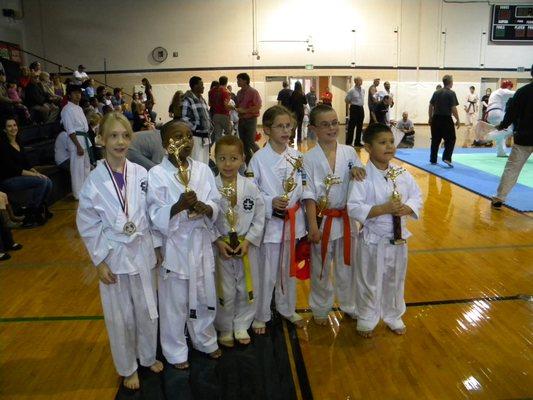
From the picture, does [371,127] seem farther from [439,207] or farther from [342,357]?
[439,207]

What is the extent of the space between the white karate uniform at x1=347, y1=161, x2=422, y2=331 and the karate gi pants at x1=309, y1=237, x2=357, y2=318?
15cm

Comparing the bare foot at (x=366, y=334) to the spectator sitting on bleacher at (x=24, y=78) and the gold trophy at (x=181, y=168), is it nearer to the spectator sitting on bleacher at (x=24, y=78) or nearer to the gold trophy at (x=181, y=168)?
the gold trophy at (x=181, y=168)

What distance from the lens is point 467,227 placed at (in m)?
5.18

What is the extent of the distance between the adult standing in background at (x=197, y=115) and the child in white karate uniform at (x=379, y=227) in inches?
149

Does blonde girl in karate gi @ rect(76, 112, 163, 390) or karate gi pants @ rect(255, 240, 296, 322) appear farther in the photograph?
karate gi pants @ rect(255, 240, 296, 322)

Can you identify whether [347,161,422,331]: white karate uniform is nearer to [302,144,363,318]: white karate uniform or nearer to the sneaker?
A: [302,144,363,318]: white karate uniform

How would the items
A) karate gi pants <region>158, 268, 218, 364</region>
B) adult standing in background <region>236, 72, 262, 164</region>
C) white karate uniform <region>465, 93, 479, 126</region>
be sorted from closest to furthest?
karate gi pants <region>158, 268, 218, 364</region>, adult standing in background <region>236, 72, 262, 164</region>, white karate uniform <region>465, 93, 479, 126</region>

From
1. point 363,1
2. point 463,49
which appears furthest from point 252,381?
point 463,49

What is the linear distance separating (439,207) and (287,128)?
12.9ft

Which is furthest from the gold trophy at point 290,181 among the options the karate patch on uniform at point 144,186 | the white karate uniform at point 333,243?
the karate patch on uniform at point 144,186

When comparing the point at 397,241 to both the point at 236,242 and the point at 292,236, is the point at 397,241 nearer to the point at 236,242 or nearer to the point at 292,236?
the point at 292,236

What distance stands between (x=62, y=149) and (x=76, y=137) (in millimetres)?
533

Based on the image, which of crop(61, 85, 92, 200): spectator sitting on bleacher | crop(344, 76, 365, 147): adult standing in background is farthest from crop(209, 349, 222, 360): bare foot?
crop(344, 76, 365, 147): adult standing in background

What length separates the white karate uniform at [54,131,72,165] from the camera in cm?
702
